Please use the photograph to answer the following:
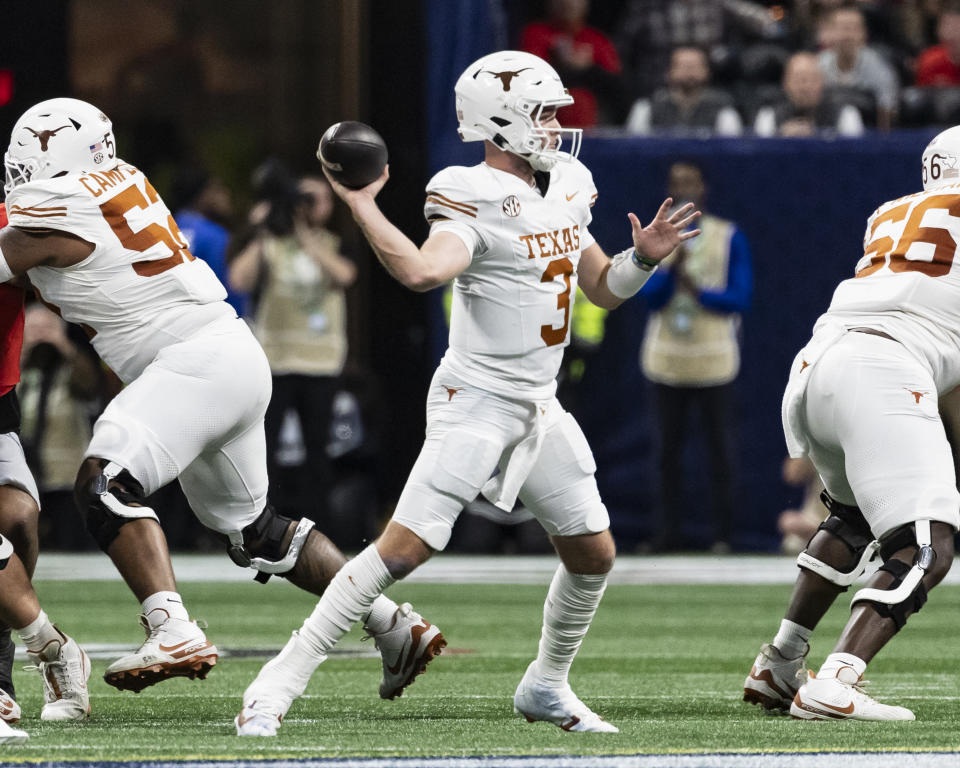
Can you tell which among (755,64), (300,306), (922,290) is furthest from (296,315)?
(922,290)

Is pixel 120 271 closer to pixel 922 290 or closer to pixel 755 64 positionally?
pixel 922 290

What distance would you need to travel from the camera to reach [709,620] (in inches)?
328

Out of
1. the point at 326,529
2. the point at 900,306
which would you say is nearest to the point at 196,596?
the point at 326,529

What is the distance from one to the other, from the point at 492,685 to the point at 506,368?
1531mm

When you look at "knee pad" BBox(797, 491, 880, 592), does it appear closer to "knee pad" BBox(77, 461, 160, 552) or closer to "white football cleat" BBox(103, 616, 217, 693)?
"white football cleat" BBox(103, 616, 217, 693)

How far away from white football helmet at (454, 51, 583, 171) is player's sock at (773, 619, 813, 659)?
60.9 inches

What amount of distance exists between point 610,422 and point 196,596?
349cm

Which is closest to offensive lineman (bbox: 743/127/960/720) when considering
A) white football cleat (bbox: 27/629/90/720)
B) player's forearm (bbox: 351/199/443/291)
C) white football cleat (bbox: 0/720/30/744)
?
player's forearm (bbox: 351/199/443/291)

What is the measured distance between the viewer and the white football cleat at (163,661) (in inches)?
185

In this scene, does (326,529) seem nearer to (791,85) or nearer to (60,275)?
(791,85)

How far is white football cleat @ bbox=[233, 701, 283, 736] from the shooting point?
461 cm

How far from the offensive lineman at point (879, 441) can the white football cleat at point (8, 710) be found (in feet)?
6.89

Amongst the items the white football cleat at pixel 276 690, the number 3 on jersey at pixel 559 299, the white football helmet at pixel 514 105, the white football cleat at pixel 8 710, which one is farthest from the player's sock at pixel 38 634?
the white football helmet at pixel 514 105

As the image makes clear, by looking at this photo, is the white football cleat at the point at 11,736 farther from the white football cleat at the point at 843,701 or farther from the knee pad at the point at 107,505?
the white football cleat at the point at 843,701
